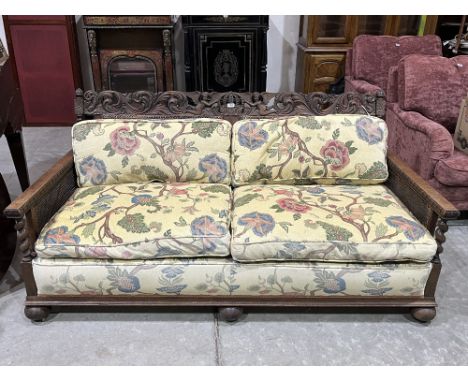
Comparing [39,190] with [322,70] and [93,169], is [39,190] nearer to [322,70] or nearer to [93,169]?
[93,169]

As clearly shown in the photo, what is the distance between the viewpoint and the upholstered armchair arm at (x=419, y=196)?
153 centimetres

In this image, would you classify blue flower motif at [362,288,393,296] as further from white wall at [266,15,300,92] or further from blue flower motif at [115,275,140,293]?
white wall at [266,15,300,92]

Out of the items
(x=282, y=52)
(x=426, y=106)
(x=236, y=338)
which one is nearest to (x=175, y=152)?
(x=236, y=338)

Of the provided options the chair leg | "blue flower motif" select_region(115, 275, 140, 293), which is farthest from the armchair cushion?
the chair leg

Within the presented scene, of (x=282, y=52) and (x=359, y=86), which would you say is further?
(x=282, y=52)

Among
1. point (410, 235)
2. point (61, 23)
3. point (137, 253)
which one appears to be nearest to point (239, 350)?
point (137, 253)

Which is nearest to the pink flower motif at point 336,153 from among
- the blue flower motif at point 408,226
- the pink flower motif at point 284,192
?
the pink flower motif at point 284,192

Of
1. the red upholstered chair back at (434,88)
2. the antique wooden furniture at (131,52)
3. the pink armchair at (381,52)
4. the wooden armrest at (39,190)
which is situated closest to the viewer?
the wooden armrest at (39,190)

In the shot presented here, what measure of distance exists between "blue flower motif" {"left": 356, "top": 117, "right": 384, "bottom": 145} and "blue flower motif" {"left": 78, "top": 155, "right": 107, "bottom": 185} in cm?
110

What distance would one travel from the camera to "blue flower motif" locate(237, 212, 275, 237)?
1.57 meters

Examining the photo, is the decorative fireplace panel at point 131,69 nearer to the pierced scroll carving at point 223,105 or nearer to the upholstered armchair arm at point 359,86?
the upholstered armchair arm at point 359,86

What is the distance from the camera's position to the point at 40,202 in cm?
162

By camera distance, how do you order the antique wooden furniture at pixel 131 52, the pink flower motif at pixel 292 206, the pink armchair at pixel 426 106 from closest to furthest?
1. the pink flower motif at pixel 292 206
2. the pink armchair at pixel 426 106
3. the antique wooden furniture at pixel 131 52

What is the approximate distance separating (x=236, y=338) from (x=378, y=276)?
1.83 ft
